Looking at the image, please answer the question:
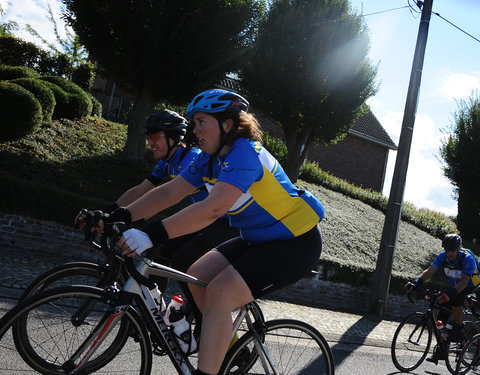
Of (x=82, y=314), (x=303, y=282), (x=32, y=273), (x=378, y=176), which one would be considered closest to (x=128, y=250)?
(x=82, y=314)

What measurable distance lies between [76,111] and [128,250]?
11789 millimetres

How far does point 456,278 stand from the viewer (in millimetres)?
6586

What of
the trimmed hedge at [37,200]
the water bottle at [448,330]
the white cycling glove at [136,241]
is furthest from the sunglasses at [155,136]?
the water bottle at [448,330]

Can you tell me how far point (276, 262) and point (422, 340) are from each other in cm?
424

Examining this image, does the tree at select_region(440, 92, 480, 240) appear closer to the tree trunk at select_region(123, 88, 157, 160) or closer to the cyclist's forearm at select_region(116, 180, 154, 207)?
the tree trunk at select_region(123, 88, 157, 160)

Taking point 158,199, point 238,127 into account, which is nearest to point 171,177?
point 158,199

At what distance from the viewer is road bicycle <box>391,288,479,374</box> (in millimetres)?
5973

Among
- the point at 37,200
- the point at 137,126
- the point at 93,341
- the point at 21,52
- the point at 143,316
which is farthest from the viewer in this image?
the point at 21,52

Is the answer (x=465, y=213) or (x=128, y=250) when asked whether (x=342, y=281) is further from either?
(x=465, y=213)

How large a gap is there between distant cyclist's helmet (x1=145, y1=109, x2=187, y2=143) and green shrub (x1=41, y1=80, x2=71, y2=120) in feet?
31.2

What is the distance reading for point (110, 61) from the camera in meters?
11.1

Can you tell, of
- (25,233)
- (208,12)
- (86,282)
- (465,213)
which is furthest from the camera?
(465,213)

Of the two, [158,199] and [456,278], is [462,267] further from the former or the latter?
[158,199]

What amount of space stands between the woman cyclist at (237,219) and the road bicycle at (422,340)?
145 inches
